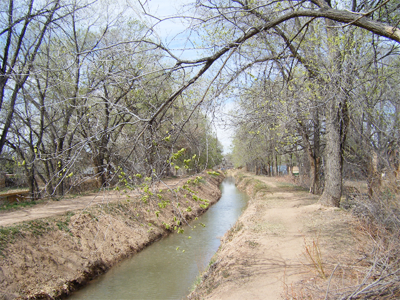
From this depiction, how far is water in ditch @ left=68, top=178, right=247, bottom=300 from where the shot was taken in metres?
8.66

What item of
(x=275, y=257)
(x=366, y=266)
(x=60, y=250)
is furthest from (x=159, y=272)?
(x=366, y=266)

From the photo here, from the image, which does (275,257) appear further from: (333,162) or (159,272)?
(333,162)

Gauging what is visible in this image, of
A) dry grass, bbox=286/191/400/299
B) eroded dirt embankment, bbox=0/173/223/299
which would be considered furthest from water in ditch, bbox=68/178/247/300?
dry grass, bbox=286/191/400/299

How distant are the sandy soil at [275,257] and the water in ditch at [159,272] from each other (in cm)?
122

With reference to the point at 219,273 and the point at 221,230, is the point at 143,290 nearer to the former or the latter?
the point at 219,273

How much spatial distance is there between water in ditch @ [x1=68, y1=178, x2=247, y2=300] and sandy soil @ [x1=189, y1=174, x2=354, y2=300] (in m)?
1.22

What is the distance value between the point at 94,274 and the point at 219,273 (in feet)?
15.7

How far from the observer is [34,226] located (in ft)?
33.1

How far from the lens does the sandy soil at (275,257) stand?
5.58 meters

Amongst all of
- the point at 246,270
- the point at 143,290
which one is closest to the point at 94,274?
the point at 143,290

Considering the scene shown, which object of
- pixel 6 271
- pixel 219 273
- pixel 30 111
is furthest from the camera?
pixel 30 111

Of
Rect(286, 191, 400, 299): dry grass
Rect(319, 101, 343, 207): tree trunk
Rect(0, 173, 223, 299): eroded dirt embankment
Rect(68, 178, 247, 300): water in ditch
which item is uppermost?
Rect(319, 101, 343, 207): tree trunk

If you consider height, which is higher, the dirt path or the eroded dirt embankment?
the dirt path

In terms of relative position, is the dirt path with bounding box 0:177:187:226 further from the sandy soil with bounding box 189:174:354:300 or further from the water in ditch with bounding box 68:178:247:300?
the sandy soil with bounding box 189:174:354:300
